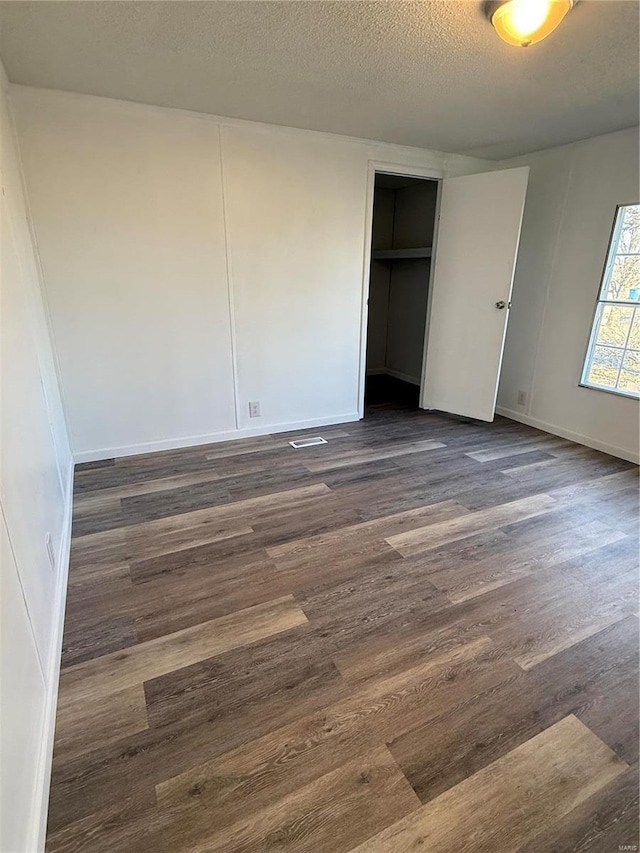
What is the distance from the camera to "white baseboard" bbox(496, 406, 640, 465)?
3.30m

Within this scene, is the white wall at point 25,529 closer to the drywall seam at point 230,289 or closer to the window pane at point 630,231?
the drywall seam at point 230,289

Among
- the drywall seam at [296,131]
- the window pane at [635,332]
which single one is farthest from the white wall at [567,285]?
the drywall seam at [296,131]

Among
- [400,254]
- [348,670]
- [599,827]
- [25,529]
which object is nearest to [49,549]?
[25,529]

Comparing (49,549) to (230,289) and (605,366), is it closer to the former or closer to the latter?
→ (230,289)

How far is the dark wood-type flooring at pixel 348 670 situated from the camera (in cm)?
115

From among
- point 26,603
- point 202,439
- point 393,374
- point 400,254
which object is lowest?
point 202,439

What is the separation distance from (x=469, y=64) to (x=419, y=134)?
115 cm

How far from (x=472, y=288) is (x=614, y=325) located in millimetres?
1149

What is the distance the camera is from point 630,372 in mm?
3260

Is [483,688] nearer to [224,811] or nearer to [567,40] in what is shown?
[224,811]

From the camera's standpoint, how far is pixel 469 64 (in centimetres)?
213

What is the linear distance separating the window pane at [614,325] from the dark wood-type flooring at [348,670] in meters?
1.30

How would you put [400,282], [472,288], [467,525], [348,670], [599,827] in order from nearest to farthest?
1. [599,827]
2. [348,670]
3. [467,525]
4. [472,288]
5. [400,282]

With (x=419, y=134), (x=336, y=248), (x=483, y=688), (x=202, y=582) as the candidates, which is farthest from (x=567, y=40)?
(x=202, y=582)
